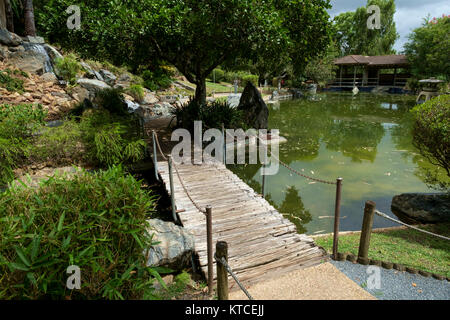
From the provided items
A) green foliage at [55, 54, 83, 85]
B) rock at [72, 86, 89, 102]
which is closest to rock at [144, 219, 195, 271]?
rock at [72, 86, 89, 102]

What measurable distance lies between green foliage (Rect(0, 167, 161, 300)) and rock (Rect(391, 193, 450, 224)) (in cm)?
592

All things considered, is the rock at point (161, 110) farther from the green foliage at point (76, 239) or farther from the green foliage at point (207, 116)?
the green foliage at point (76, 239)

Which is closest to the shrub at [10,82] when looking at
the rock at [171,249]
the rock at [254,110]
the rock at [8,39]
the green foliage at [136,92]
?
the rock at [8,39]

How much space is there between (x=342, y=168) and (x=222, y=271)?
7586mm

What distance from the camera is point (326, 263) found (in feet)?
12.5

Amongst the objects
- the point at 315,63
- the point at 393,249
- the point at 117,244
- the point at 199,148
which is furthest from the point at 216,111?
the point at 315,63

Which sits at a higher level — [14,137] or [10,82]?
[10,82]

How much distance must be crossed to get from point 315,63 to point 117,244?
108 ft

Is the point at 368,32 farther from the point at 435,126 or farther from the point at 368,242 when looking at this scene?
the point at 368,242

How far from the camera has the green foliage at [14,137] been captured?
5.85m

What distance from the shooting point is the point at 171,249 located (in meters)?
3.67

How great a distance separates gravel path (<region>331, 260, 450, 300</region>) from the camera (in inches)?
123

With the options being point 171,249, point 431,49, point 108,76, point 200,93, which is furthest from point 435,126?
point 431,49
